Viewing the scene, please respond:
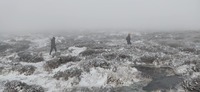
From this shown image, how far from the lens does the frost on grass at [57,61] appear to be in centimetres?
2902

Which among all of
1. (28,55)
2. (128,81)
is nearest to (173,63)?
(128,81)

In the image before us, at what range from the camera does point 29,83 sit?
25.0 m

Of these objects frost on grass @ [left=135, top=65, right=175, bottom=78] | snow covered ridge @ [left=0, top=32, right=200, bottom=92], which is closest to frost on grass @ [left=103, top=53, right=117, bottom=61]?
snow covered ridge @ [left=0, top=32, right=200, bottom=92]

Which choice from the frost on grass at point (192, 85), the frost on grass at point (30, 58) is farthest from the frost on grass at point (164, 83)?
the frost on grass at point (30, 58)

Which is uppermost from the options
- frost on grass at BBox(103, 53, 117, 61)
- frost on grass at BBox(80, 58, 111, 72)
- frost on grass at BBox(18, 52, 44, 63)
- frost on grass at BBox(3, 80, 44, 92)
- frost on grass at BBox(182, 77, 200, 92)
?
frost on grass at BBox(103, 53, 117, 61)

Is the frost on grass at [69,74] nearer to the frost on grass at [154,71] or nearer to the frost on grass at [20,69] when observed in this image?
the frost on grass at [20,69]

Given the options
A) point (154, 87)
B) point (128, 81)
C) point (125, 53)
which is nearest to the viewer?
point (154, 87)

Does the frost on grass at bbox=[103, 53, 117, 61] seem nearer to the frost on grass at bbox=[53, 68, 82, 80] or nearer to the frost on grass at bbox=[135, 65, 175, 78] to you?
the frost on grass at bbox=[135, 65, 175, 78]

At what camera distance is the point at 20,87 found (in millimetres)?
23234

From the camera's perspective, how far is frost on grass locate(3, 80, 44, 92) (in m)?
22.9

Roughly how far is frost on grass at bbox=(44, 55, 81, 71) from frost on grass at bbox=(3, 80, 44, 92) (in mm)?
5178

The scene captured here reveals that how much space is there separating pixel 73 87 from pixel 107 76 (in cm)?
328

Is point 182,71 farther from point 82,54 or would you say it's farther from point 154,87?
point 82,54

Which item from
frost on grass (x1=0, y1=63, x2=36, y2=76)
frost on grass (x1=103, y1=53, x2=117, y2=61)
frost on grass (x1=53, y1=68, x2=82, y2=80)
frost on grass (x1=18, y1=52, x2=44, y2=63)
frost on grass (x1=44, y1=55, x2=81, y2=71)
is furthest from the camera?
frost on grass (x1=18, y1=52, x2=44, y2=63)
